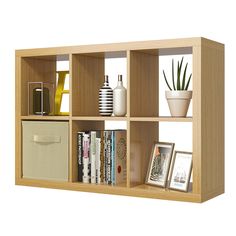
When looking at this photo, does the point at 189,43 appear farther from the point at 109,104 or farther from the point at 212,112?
the point at 109,104

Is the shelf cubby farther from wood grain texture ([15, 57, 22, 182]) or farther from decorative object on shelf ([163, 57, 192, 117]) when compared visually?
decorative object on shelf ([163, 57, 192, 117])

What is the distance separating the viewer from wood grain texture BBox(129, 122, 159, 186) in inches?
166

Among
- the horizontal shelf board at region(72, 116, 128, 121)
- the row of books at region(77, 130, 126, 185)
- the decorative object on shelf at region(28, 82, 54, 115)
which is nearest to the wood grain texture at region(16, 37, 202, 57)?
the decorative object on shelf at region(28, 82, 54, 115)

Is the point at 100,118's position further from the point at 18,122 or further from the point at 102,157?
the point at 18,122

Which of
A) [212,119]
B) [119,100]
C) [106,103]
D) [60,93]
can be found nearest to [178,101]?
[212,119]

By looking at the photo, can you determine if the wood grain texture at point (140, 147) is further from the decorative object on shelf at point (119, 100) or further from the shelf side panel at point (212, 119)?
the shelf side panel at point (212, 119)

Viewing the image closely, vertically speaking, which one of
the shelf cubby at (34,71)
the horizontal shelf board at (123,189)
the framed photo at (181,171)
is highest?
the shelf cubby at (34,71)

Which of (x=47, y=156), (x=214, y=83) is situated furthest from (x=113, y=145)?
(x=214, y=83)

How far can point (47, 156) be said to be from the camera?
15.1 ft

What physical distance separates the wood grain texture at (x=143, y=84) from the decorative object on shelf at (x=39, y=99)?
2.93 ft

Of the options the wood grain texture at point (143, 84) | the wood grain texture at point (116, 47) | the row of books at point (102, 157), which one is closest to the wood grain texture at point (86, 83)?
the wood grain texture at point (116, 47)

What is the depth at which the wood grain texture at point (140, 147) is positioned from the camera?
422cm

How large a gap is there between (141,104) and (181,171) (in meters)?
0.59

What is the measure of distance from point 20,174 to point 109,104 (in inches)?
39.0
